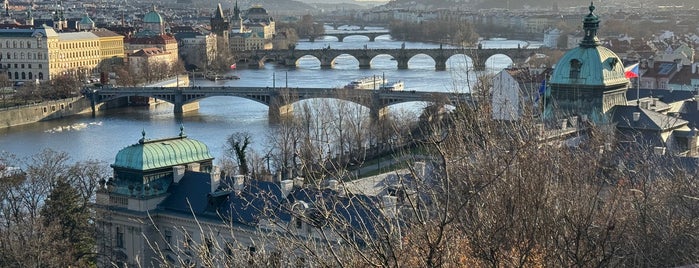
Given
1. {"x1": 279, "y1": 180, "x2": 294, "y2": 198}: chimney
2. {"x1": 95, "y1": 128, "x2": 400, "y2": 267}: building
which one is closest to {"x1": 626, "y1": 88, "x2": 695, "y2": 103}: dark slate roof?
{"x1": 95, "y1": 128, "x2": 400, "y2": 267}: building

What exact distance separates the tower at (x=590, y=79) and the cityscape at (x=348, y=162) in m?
0.03

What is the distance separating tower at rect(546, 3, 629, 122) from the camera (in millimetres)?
18797

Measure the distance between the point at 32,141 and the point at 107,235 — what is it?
18.4 meters

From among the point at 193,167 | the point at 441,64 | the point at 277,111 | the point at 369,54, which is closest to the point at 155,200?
the point at 193,167

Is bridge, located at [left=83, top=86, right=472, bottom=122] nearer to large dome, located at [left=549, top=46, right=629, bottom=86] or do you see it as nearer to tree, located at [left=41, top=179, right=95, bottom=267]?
large dome, located at [left=549, top=46, right=629, bottom=86]

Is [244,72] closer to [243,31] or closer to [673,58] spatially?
[243,31]

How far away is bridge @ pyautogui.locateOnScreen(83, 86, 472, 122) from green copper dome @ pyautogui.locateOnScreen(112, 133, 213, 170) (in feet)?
55.5

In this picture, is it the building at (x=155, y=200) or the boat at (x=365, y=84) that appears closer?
the building at (x=155, y=200)

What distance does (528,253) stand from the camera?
20.7 feet

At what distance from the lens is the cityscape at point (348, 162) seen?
685cm

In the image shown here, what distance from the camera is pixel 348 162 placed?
37.3ft

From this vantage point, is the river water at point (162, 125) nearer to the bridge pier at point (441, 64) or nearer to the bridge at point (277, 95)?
the bridge at point (277, 95)

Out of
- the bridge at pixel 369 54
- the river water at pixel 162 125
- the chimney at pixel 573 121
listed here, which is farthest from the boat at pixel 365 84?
the chimney at pixel 573 121

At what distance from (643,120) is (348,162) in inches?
324
